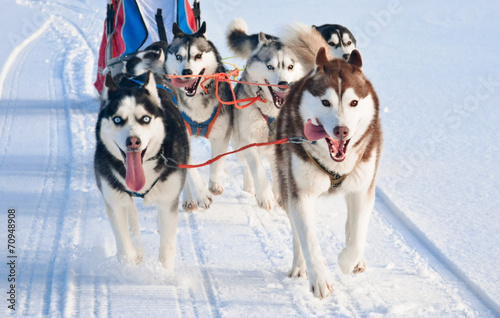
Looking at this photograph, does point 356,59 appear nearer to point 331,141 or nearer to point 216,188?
point 331,141

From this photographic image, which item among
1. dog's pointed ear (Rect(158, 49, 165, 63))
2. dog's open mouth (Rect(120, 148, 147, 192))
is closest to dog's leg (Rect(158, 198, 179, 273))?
dog's open mouth (Rect(120, 148, 147, 192))

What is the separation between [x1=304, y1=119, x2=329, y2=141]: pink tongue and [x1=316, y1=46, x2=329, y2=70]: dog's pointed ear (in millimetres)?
255

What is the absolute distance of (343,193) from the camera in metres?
2.69

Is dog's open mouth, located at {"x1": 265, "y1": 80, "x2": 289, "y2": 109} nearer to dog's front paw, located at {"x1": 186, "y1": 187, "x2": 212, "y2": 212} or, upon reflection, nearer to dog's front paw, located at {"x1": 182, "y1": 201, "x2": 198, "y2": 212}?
dog's front paw, located at {"x1": 186, "y1": 187, "x2": 212, "y2": 212}

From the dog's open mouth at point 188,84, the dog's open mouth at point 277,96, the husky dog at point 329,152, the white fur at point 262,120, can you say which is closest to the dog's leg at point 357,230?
the husky dog at point 329,152

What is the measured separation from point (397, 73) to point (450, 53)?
1.03m

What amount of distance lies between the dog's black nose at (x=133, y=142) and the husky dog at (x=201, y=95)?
55.7 inches

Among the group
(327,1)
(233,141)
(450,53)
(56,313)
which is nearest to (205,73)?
(233,141)

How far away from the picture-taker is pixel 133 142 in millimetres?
2494

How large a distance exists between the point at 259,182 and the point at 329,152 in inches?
48.2

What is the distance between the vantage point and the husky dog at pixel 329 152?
7.96 ft

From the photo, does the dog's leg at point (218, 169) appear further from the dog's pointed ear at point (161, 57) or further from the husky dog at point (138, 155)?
the husky dog at point (138, 155)

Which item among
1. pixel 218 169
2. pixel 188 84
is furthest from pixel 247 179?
pixel 188 84

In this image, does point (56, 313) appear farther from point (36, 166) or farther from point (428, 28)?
point (428, 28)
